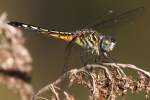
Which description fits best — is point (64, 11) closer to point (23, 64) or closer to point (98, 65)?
point (23, 64)

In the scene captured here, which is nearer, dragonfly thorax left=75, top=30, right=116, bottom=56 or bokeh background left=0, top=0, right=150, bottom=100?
dragonfly thorax left=75, top=30, right=116, bottom=56

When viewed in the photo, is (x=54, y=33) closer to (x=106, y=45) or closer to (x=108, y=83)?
(x=106, y=45)

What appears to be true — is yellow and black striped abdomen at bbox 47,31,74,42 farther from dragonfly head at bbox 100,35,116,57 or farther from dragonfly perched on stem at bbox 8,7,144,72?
dragonfly head at bbox 100,35,116,57

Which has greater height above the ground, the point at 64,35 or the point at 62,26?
the point at 62,26

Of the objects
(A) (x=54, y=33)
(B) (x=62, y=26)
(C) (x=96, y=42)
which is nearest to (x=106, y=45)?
(C) (x=96, y=42)

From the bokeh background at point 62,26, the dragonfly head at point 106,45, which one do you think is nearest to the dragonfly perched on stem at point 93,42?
the dragonfly head at point 106,45

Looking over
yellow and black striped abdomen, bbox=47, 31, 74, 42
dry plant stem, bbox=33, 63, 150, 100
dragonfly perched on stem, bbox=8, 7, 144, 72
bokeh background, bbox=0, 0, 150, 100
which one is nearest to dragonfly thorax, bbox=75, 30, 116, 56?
dragonfly perched on stem, bbox=8, 7, 144, 72

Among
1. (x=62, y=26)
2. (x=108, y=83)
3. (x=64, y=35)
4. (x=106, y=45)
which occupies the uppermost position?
(x=62, y=26)

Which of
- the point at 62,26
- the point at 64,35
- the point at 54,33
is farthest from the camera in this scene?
the point at 62,26
